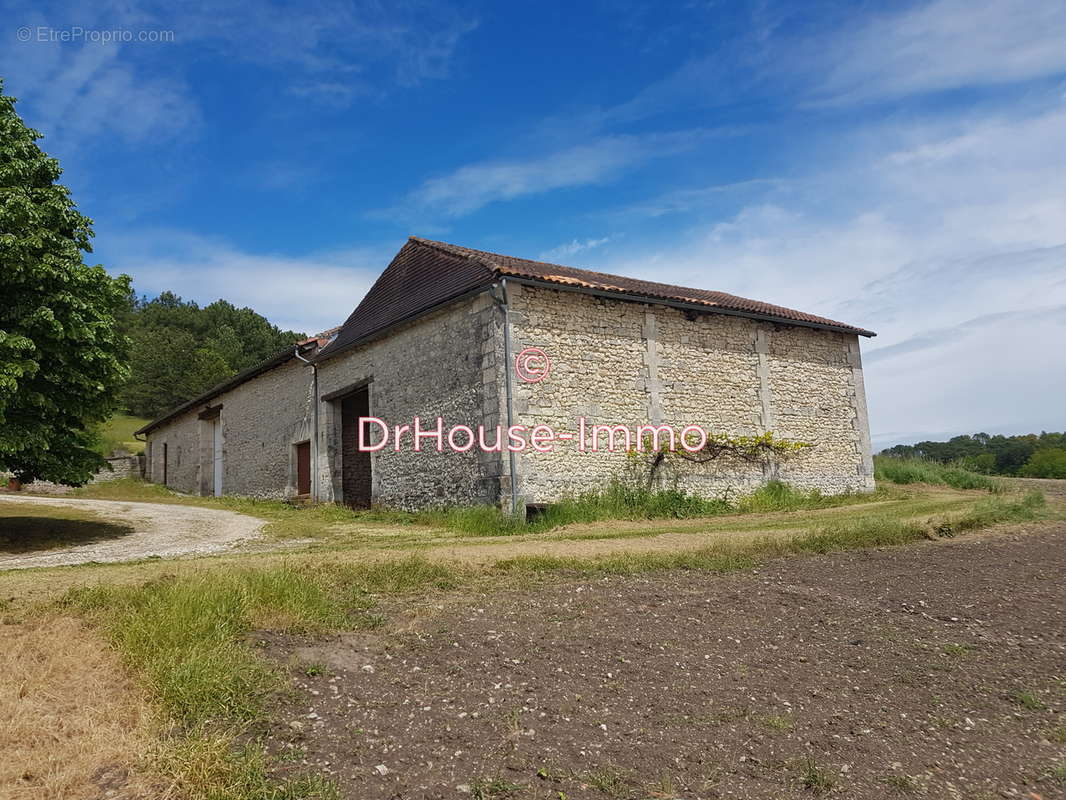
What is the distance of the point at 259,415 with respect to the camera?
21500 millimetres

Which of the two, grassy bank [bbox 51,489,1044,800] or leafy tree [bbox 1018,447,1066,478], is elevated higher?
leafy tree [bbox 1018,447,1066,478]

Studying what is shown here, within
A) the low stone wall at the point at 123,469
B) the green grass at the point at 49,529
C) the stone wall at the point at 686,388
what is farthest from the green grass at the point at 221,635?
the low stone wall at the point at 123,469

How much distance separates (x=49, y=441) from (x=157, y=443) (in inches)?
923

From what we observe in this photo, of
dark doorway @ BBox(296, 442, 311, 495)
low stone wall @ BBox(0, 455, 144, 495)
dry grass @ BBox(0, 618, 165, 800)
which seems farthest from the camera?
low stone wall @ BBox(0, 455, 144, 495)

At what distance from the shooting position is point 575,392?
13.4 metres

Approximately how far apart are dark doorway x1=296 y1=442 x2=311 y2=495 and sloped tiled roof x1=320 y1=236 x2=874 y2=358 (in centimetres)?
290

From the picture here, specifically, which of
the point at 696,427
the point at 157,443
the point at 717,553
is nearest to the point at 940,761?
the point at 717,553

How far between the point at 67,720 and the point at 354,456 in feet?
46.0

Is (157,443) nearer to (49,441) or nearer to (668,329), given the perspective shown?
(49,441)

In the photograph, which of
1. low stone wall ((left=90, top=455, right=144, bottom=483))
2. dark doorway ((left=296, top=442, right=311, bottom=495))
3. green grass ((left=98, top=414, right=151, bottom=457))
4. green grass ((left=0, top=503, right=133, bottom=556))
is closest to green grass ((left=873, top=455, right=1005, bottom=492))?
dark doorway ((left=296, top=442, right=311, bottom=495))

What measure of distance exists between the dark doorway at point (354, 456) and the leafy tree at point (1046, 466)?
2334 cm

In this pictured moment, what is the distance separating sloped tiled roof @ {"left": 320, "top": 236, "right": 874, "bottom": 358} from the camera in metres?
13.5

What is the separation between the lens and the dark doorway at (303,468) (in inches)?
756

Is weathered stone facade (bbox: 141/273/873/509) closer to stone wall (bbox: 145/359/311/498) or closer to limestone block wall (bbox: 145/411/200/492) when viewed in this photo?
stone wall (bbox: 145/359/311/498)
